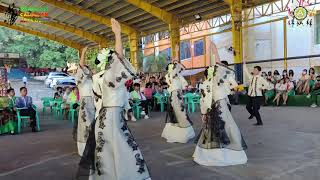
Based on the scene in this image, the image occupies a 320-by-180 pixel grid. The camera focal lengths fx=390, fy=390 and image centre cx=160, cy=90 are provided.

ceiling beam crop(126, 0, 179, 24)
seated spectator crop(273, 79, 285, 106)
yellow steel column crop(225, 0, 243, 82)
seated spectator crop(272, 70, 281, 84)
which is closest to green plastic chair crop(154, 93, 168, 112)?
yellow steel column crop(225, 0, 243, 82)

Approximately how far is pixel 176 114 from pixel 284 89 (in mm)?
8036

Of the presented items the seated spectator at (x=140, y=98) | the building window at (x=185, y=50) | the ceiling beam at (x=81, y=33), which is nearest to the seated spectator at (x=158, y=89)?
the seated spectator at (x=140, y=98)

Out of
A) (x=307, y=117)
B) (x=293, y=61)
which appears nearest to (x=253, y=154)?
(x=307, y=117)

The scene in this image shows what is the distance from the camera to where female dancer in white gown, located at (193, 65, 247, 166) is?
17.9 ft

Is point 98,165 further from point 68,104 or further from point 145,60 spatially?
point 145,60

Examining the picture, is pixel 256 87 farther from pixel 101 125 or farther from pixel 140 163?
pixel 101 125

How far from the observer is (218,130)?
217 inches

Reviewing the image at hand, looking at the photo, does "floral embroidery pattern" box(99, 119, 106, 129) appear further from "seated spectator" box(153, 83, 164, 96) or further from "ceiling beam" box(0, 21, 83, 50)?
"ceiling beam" box(0, 21, 83, 50)

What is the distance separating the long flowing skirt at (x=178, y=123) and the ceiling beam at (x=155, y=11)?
1167cm

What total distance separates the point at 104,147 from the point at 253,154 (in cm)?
290

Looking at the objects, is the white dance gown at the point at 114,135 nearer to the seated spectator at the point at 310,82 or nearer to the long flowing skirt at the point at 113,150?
the long flowing skirt at the point at 113,150

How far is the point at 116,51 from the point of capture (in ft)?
13.4

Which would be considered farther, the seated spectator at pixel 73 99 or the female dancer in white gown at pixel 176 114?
the seated spectator at pixel 73 99

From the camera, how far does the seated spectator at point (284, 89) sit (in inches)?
568
